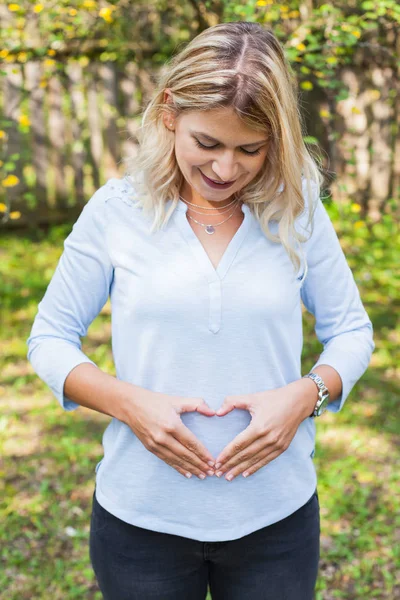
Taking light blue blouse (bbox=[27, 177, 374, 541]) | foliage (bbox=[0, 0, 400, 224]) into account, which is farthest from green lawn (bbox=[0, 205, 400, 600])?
light blue blouse (bbox=[27, 177, 374, 541])

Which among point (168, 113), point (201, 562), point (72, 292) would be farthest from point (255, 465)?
point (168, 113)

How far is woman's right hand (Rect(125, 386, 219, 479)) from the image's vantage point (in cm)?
136

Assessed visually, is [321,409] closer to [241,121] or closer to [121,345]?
[121,345]

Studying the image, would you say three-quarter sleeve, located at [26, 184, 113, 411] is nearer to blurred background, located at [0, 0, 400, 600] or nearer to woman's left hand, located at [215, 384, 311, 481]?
blurred background, located at [0, 0, 400, 600]

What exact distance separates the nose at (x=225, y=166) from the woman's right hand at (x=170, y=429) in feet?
1.47

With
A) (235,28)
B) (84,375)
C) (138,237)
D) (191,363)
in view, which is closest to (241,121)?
(235,28)

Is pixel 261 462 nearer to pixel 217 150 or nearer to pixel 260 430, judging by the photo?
pixel 260 430

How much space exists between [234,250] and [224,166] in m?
0.17

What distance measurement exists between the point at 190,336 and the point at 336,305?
358mm

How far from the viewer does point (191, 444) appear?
4.52ft

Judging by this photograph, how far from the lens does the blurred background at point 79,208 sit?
118 inches

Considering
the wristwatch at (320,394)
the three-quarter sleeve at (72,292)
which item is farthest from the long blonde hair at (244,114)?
the wristwatch at (320,394)

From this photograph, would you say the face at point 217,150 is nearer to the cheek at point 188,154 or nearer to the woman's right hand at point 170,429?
the cheek at point 188,154

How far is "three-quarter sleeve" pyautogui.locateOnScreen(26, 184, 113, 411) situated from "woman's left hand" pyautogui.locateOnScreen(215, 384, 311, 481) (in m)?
0.34
